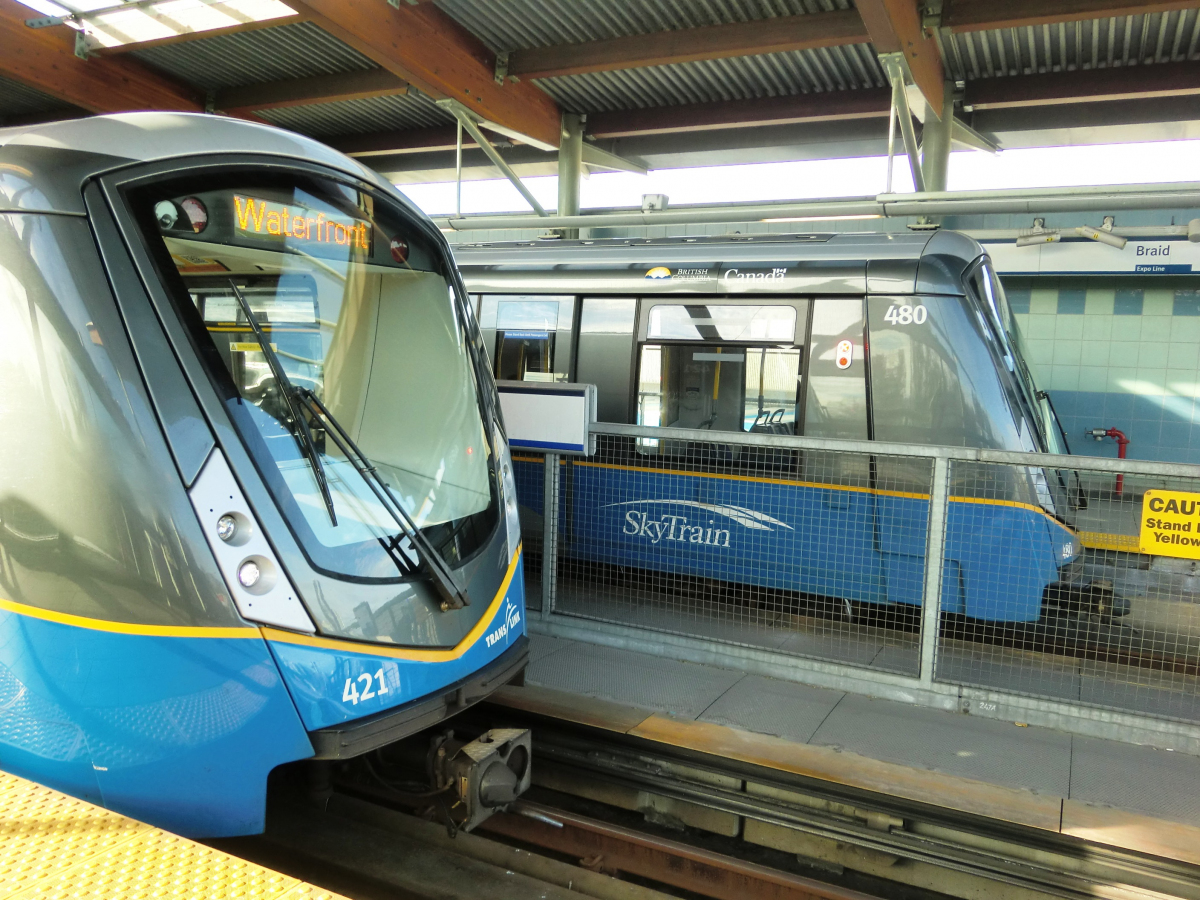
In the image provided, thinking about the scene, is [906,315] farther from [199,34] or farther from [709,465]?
[199,34]

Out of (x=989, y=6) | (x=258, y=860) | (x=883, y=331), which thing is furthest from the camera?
(x=989, y=6)

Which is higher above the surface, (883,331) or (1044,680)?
(883,331)

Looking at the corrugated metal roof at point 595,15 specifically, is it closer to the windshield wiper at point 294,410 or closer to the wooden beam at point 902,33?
the wooden beam at point 902,33

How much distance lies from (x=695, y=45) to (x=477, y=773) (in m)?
7.21

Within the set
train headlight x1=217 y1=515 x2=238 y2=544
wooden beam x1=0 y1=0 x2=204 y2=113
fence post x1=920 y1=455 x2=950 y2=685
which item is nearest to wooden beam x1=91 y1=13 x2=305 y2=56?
wooden beam x1=0 y1=0 x2=204 y2=113

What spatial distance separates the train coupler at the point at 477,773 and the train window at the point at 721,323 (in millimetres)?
4136

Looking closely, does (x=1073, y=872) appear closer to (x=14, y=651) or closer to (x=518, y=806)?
(x=518, y=806)

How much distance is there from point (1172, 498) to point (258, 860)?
15.3 ft

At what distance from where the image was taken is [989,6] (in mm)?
7621

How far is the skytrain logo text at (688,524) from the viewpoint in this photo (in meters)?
6.68

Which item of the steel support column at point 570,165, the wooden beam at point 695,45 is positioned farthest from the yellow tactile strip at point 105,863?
the steel support column at point 570,165

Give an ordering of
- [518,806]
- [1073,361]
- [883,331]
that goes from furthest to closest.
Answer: [1073,361] < [883,331] < [518,806]

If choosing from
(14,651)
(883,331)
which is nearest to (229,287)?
(14,651)

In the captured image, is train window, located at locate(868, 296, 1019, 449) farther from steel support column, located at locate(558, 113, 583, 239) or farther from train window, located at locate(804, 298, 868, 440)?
steel support column, located at locate(558, 113, 583, 239)
